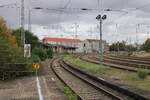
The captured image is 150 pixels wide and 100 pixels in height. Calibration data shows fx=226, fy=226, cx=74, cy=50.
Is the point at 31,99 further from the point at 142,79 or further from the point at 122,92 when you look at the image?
the point at 142,79

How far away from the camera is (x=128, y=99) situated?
39.7ft

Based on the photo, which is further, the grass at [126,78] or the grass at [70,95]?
the grass at [126,78]

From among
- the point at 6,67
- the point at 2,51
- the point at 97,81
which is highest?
the point at 2,51

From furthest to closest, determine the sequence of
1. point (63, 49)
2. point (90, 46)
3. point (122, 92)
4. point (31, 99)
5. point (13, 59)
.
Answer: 1. point (90, 46)
2. point (63, 49)
3. point (13, 59)
4. point (122, 92)
5. point (31, 99)

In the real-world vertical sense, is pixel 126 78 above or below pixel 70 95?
below

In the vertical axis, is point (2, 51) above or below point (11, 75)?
above

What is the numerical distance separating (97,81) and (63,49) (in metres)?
124

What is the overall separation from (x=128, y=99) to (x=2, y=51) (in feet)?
39.1

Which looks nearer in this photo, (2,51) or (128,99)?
(128,99)

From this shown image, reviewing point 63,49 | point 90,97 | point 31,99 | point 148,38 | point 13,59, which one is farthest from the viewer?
point 63,49

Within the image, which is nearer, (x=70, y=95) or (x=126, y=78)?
(x=70, y=95)

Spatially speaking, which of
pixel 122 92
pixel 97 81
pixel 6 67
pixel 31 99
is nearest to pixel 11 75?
pixel 6 67

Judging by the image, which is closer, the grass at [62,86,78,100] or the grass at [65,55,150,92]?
the grass at [62,86,78,100]

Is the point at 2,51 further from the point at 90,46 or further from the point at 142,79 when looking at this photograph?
the point at 90,46
